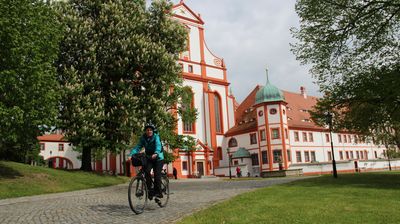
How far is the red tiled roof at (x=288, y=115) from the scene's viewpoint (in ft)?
216

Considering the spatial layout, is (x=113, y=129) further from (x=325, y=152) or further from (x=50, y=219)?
(x=325, y=152)

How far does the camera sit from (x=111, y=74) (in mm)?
28031

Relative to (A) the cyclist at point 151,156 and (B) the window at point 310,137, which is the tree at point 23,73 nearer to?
(A) the cyclist at point 151,156

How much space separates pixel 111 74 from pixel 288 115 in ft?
149

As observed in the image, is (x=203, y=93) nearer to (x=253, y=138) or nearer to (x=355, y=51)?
(x=253, y=138)

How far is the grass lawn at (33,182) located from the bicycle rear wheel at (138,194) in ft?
29.9

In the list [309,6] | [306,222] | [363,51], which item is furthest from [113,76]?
[306,222]

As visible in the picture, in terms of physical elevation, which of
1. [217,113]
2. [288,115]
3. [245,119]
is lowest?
[245,119]

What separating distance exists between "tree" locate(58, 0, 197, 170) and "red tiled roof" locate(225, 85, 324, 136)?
37550mm

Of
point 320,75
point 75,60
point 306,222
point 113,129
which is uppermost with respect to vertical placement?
point 75,60

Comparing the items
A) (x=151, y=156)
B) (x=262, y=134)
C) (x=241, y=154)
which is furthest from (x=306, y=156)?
(x=151, y=156)

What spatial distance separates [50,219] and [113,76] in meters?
20.1

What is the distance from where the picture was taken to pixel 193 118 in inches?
1324

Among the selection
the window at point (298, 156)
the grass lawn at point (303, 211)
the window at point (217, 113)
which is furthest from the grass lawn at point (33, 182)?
the window at point (298, 156)
